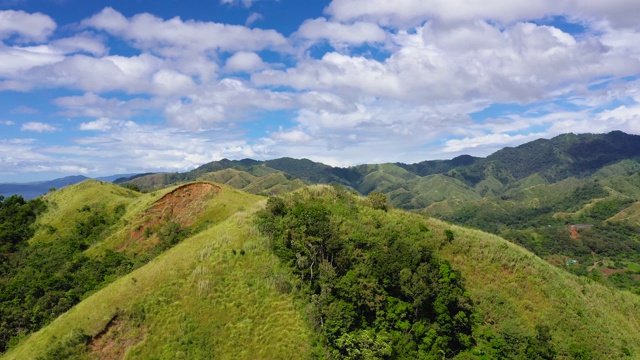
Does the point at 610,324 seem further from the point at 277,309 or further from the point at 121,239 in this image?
the point at 121,239

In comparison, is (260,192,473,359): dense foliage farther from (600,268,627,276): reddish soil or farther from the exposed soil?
(600,268,627,276): reddish soil

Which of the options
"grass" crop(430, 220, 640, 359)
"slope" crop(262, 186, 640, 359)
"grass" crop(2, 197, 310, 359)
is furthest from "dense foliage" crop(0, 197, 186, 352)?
"grass" crop(430, 220, 640, 359)

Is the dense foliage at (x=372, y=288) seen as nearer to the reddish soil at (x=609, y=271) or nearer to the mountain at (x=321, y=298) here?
the mountain at (x=321, y=298)

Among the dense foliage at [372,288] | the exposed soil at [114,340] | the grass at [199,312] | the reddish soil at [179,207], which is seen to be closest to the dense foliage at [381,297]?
the dense foliage at [372,288]

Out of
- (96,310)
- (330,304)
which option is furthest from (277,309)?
(96,310)

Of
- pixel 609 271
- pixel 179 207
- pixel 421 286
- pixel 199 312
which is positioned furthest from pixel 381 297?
pixel 609 271
